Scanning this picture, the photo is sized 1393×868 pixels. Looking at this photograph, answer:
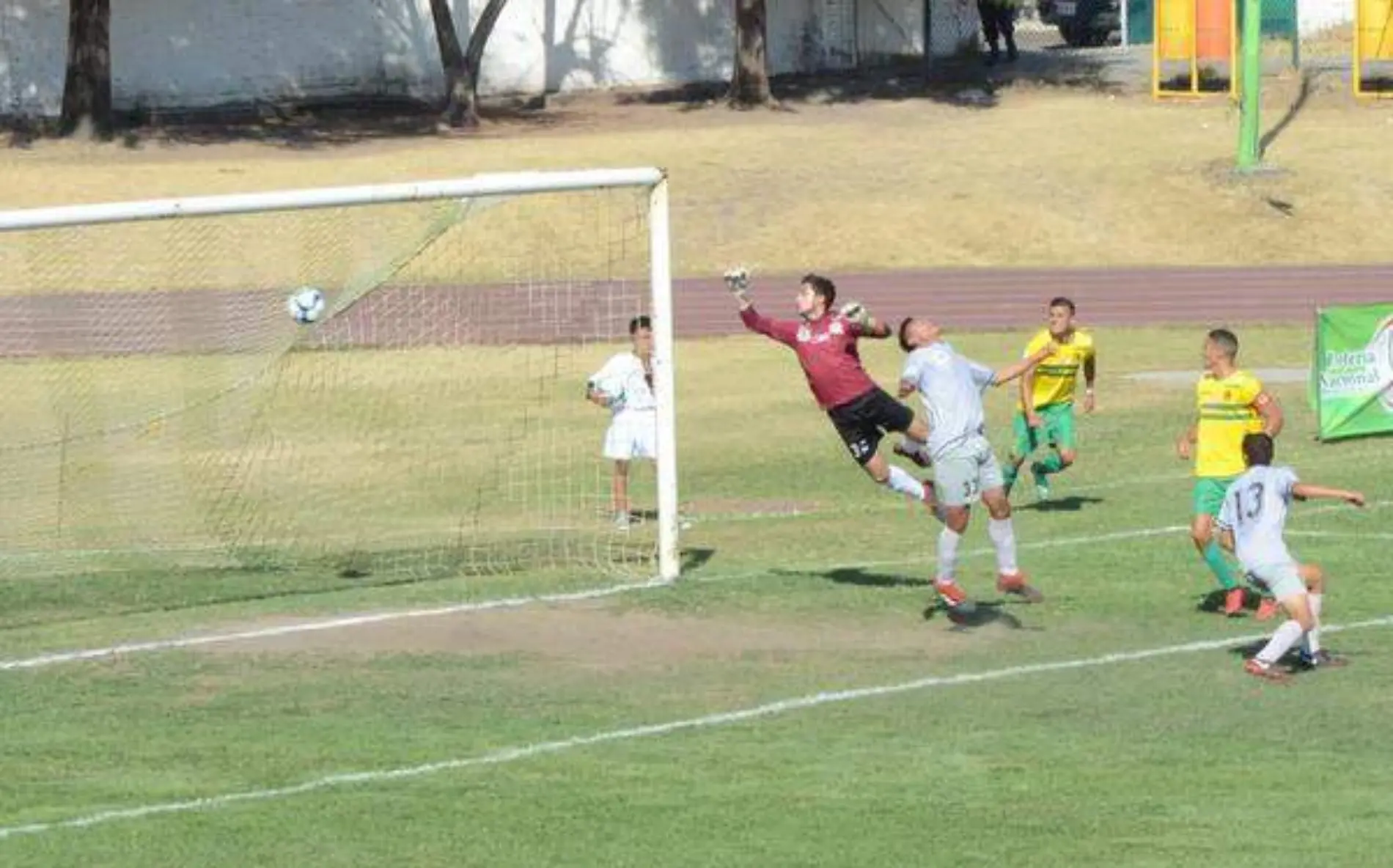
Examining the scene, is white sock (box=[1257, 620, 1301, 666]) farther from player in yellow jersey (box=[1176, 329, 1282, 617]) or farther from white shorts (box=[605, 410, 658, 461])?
white shorts (box=[605, 410, 658, 461])

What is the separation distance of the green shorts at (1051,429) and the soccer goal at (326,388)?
119 inches

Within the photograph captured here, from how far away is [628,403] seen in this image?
21047mm

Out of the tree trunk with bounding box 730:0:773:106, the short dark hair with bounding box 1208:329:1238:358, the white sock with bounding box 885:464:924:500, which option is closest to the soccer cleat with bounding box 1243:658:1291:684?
the short dark hair with bounding box 1208:329:1238:358

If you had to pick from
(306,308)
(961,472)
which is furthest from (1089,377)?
(306,308)

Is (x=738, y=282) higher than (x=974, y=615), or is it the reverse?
(x=738, y=282)

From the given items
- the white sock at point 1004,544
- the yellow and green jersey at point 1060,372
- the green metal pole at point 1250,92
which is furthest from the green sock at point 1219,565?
the green metal pole at point 1250,92

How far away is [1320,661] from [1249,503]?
3.38ft

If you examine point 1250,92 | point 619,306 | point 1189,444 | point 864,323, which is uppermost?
point 1250,92

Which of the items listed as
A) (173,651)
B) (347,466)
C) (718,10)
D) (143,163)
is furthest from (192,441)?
(718,10)

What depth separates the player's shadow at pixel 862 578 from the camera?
17.8 metres

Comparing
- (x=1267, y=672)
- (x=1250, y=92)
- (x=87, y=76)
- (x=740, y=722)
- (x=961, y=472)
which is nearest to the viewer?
(x=740, y=722)

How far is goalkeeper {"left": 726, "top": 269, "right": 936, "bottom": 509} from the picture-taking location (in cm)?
1772

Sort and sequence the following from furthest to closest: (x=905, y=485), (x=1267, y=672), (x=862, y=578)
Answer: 1. (x=862, y=578)
2. (x=905, y=485)
3. (x=1267, y=672)

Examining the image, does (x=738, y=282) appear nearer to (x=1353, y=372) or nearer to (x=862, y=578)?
(x=862, y=578)
